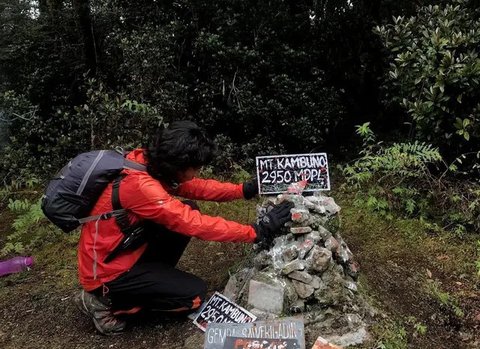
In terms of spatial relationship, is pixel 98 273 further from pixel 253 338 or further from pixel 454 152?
pixel 454 152

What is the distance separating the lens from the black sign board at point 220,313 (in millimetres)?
3357

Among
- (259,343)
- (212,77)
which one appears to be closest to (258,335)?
(259,343)

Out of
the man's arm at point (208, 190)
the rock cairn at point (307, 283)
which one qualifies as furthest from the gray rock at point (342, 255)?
the man's arm at point (208, 190)

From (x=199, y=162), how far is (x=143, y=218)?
0.53 meters

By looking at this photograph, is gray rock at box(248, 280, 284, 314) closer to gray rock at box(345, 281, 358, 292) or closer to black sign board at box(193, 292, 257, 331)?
black sign board at box(193, 292, 257, 331)

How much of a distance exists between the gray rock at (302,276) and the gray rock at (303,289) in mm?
27

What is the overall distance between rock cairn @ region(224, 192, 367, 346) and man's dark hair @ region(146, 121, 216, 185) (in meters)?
0.87

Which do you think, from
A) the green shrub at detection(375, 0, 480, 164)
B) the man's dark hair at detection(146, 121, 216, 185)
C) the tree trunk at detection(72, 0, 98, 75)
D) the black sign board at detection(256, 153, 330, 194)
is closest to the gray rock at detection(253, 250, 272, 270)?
the black sign board at detection(256, 153, 330, 194)

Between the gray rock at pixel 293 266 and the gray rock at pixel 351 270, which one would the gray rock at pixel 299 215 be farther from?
the gray rock at pixel 351 270

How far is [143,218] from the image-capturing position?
10.5ft

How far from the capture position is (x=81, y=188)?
3146 millimetres

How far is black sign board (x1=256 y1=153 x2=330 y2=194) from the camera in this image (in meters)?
3.93

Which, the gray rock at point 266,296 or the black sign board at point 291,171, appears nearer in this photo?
the gray rock at point 266,296

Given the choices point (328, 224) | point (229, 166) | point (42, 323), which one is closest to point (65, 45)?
point (229, 166)
